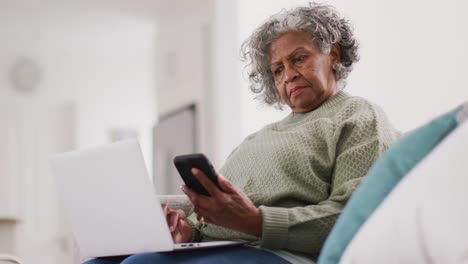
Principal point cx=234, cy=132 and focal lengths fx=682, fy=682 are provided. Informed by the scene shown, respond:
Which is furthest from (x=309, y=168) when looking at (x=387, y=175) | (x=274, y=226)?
(x=387, y=175)

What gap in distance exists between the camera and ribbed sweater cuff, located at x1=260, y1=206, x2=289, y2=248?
4.45ft

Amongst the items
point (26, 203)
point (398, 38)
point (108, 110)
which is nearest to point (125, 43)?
point (108, 110)

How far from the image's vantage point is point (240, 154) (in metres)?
1.69

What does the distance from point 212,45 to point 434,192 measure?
405 cm

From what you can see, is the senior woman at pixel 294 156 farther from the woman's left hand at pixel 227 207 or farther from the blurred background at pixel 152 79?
the blurred background at pixel 152 79

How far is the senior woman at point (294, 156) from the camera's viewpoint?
4.44ft

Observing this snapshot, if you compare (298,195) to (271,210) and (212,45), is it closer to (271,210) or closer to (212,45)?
(271,210)

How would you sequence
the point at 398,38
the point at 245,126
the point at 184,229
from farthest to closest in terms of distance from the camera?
the point at 245,126 → the point at 398,38 → the point at 184,229

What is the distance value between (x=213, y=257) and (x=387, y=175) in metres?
0.51

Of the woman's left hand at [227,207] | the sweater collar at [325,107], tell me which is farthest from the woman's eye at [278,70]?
the woman's left hand at [227,207]

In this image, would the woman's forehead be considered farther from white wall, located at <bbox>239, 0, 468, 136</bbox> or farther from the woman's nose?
white wall, located at <bbox>239, 0, 468, 136</bbox>

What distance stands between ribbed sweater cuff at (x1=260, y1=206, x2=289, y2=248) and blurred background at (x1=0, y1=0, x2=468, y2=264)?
0.68 meters

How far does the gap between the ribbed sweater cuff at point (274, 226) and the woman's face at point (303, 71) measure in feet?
1.36

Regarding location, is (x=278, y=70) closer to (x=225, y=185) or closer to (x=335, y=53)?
(x=335, y=53)
